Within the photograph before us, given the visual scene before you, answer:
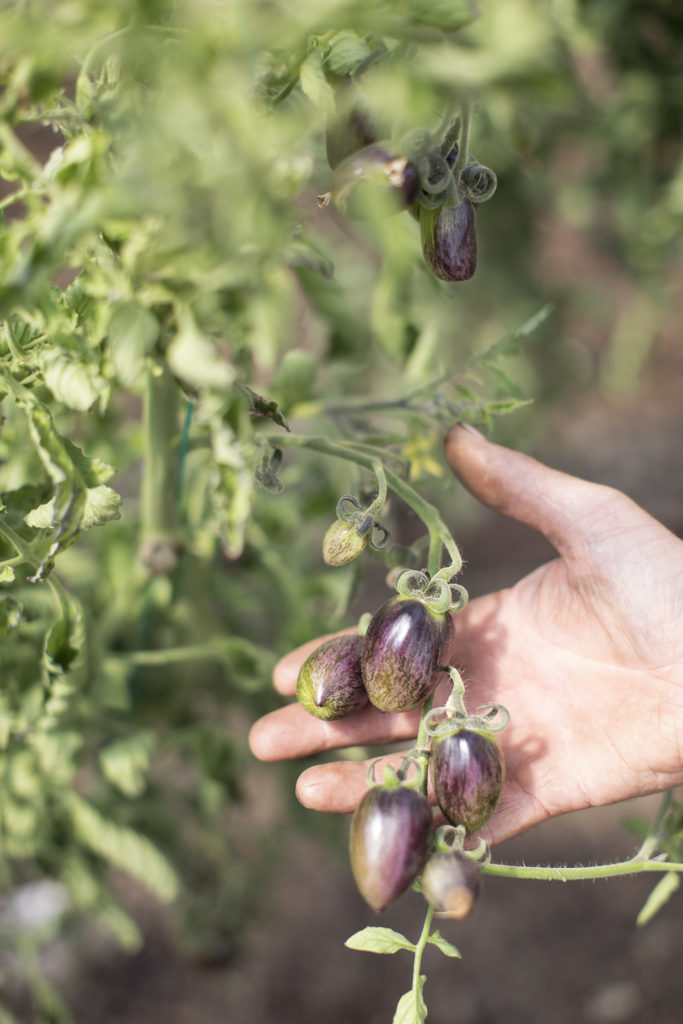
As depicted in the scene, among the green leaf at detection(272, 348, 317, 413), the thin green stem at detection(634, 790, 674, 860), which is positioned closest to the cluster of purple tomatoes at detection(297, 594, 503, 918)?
the thin green stem at detection(634, 790, 674, 860)

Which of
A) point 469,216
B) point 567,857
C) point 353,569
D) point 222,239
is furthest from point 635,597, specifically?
point 567,857

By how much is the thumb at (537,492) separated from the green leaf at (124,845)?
0.73 metres

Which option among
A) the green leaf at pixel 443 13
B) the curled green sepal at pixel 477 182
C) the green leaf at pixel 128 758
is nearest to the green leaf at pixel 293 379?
the curled green sepal at pixel 477 182

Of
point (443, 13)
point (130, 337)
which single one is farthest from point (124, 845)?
point (443, 13)

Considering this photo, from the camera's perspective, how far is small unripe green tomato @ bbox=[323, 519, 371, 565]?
36.2 inches

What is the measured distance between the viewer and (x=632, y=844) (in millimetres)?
2582

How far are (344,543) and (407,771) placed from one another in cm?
25

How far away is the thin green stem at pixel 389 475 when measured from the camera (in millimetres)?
948

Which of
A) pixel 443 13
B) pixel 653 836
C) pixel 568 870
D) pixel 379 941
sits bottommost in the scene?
pixel 653 836

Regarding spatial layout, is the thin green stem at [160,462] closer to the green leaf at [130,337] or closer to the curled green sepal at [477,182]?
the green leaf at [130,337]

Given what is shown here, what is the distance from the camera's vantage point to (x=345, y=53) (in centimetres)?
78

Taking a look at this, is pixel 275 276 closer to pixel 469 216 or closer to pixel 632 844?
pixel 469 216

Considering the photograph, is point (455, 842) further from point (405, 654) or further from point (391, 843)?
point (405, 654)

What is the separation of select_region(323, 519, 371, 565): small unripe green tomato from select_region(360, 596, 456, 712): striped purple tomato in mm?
72
